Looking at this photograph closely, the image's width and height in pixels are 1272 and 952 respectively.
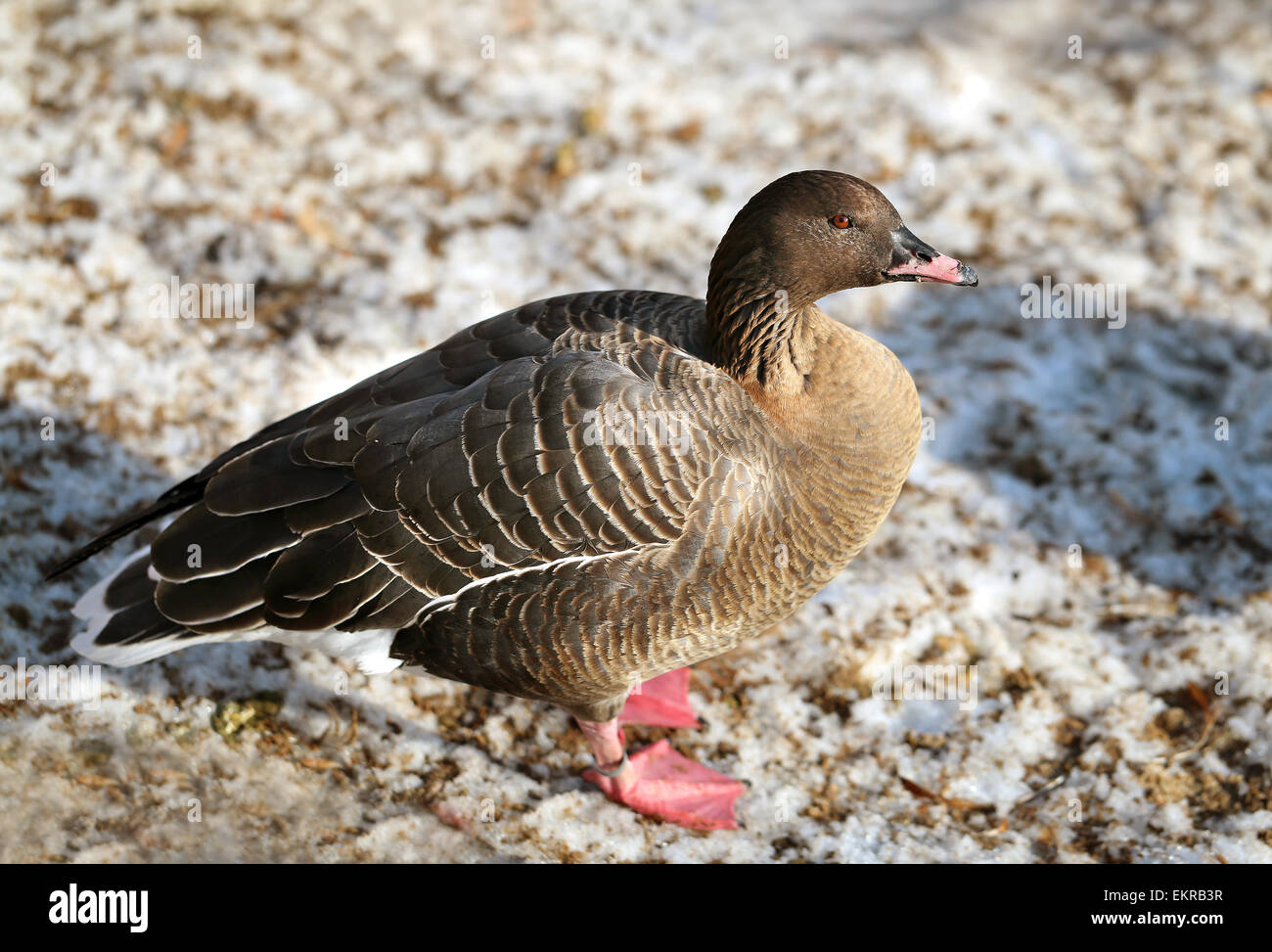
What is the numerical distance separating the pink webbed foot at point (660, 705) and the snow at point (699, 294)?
4.8 inches

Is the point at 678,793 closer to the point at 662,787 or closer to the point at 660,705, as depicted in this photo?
the point at 662,787

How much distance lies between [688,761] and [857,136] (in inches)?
182

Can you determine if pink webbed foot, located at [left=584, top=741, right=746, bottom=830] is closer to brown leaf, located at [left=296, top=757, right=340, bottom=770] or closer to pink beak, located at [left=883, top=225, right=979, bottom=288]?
brown leaf, located at [left=296, top=757, right=340, bottom=770]

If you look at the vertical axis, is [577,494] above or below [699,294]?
below

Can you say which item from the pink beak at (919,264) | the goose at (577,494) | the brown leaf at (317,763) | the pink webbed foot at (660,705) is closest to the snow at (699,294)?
the brown leaf at (317,763)

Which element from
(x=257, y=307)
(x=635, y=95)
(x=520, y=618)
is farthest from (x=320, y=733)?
(x=635, y=95)

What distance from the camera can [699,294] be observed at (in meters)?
6.43

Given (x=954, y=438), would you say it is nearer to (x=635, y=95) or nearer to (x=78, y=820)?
(x=635, y=95)

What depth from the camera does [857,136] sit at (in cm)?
728

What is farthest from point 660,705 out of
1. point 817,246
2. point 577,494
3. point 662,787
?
point 817,246

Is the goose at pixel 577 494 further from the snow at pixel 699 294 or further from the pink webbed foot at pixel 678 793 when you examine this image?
the snow at pixel 699 294

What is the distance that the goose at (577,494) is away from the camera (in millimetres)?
3760

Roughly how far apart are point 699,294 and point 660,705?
2.71 metres
